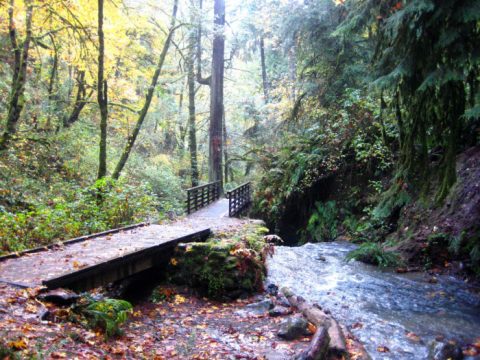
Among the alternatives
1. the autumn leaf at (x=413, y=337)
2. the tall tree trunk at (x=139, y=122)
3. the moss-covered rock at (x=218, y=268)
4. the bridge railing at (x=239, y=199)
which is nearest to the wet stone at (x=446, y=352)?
the autumn leaf at (x=413, y=337)

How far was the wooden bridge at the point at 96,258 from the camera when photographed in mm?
5262

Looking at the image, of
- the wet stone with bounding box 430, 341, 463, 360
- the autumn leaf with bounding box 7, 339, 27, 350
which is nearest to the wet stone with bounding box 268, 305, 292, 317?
the wet stone with bounding box 430, 341, 463, 360

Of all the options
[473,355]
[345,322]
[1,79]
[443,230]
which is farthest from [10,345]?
[1,79]

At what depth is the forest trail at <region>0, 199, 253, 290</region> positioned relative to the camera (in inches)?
206

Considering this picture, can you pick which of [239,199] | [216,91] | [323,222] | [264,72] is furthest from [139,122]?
[264,72]

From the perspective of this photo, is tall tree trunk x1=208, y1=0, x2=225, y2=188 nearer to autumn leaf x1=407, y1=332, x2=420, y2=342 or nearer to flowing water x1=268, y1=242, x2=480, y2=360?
flowing water x1=268, y1=242, x2=480, y2=360

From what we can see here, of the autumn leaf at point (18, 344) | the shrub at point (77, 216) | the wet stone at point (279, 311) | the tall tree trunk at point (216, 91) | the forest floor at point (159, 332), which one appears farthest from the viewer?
the tall tree trunk at point (216, 91)

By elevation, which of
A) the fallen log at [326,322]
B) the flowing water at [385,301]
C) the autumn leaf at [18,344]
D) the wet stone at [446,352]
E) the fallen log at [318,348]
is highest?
the autumn leaf at [18,344]

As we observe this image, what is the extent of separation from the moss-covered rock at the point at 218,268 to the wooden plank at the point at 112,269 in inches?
18.7

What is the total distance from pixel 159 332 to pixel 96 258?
5.35 ft

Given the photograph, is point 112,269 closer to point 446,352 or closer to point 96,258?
point 96,258

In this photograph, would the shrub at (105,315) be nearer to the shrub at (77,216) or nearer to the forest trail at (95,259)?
the forest trail at (95,259)

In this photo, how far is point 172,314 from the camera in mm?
6543

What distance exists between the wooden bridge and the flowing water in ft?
8.89
